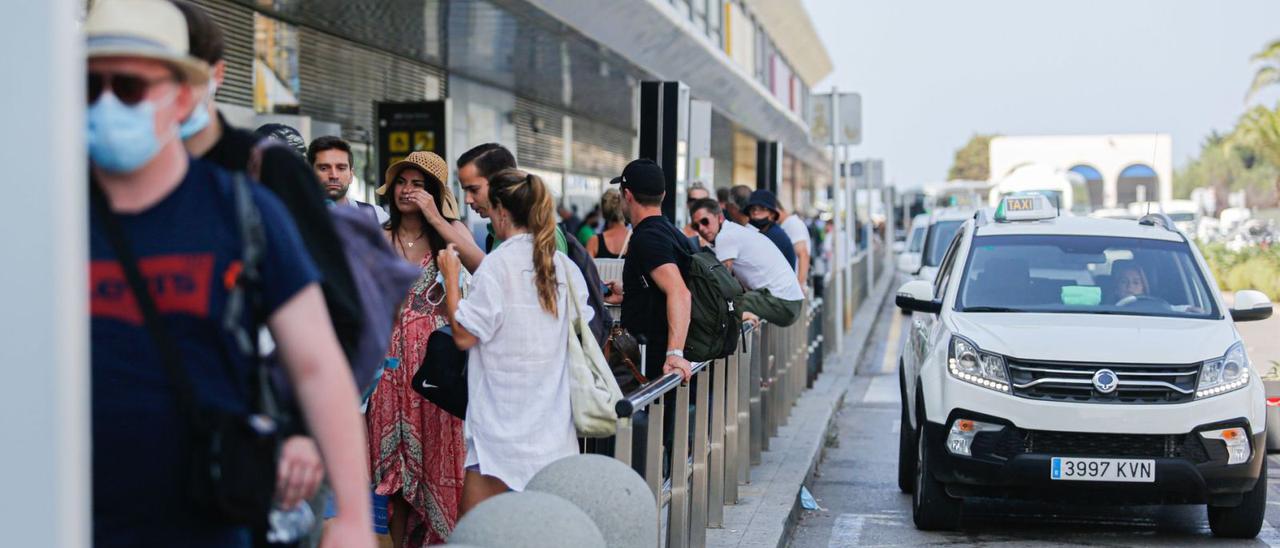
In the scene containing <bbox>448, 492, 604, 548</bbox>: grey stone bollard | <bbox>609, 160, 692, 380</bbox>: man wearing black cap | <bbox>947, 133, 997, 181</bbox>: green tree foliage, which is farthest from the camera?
<bbox>947, 133, 997, 181</bbox>: green tree foliage

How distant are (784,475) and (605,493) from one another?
5555mm

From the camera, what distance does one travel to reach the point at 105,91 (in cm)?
248

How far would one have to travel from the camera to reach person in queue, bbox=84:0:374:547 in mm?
2488

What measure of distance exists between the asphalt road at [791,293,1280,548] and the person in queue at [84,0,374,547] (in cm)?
632

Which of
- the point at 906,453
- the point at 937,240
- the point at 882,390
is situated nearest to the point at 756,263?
the point at 906,453

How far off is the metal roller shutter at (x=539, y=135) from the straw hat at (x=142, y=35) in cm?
2782

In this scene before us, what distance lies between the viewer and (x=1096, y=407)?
8219mm

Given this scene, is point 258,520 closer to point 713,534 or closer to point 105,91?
point 105,91

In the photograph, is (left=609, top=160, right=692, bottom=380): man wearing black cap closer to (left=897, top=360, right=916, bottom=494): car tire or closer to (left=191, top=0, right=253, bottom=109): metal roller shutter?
(left=897, top=360, right=916, bottom=494): car tire

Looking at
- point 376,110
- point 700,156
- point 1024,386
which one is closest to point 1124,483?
point 1024,386

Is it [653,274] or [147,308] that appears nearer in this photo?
[147,308]

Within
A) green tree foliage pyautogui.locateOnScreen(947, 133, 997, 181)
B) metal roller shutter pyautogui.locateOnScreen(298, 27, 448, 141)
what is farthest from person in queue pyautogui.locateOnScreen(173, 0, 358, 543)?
green tree foliage pyautogui.locateOnScreen(947, 133, 997, 181)

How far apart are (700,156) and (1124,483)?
614 cm

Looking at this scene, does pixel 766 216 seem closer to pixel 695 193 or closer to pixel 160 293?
pixel 695 193
